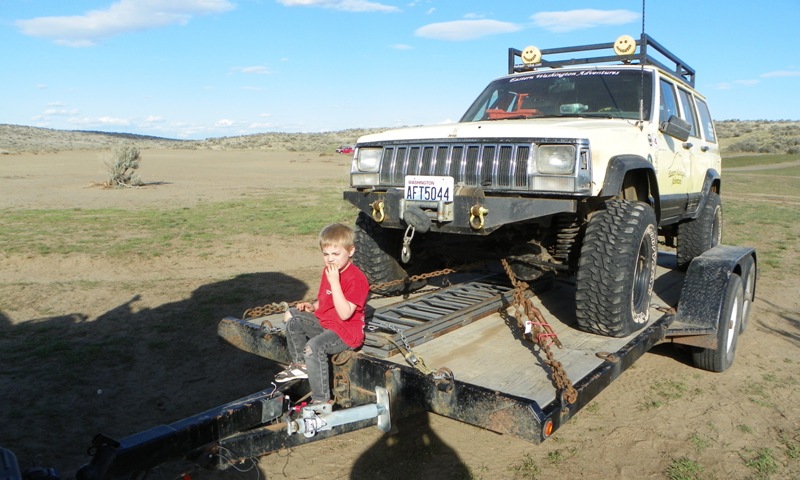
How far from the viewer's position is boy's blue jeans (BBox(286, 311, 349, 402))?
11.5 feet

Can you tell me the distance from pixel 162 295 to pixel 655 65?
18.8 feet

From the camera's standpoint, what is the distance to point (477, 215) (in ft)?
14.5

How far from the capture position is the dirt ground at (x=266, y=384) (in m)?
3.92

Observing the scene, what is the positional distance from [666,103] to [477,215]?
274 cm

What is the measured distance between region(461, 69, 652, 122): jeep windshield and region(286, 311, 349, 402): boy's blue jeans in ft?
9.95

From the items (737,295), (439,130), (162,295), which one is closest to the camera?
(439,130)

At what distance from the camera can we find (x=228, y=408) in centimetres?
314

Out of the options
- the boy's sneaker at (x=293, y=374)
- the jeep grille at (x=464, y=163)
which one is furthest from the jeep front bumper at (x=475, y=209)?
the boy's sneaker at (x=293, y=374)

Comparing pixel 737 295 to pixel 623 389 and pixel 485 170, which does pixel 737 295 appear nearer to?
pixel 623 389

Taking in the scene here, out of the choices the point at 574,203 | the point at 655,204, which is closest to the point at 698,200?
the point at 655,204

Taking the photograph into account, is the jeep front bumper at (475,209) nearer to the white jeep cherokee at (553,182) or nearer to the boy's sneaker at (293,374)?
the white jeep cherokee at (553,182)

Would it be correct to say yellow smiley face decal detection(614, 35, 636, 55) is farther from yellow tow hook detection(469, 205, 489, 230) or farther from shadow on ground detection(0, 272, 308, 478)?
shadow on ground detection(0, 272, 308, 478)

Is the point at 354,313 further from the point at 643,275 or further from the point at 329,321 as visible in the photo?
the point at 643,275

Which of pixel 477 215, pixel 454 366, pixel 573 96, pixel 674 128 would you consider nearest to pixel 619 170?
pixel 477 215
